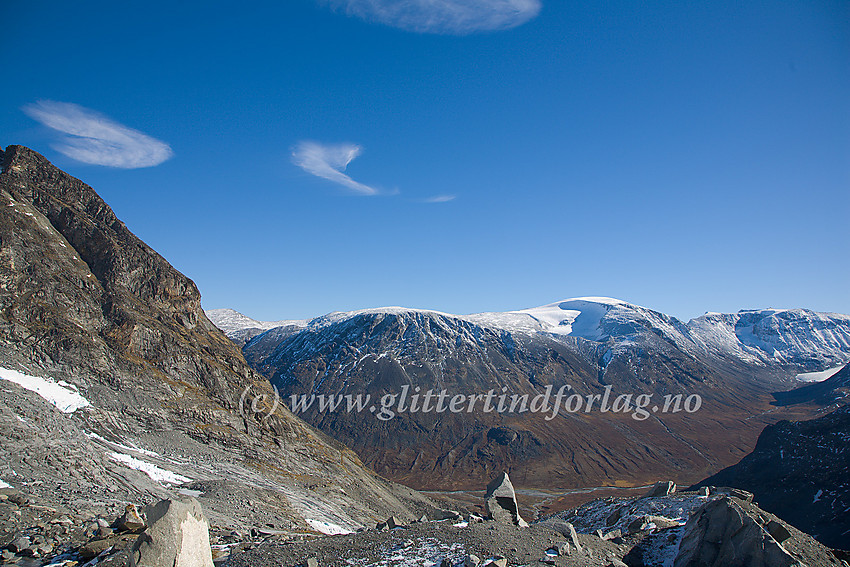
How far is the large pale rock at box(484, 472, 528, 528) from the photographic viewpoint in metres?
22.8

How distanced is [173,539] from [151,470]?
118ft

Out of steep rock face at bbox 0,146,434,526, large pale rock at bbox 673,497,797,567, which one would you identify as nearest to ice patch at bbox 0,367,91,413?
steep rock face at bbox 0,146,434,526

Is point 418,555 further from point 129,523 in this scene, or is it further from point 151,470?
point 151,470

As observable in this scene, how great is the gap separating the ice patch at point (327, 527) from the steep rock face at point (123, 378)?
2.12 metres

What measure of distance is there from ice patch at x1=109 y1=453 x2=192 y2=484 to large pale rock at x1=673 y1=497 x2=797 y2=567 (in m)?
40.4

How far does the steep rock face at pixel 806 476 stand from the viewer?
46.4m

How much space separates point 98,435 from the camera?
40.5 metres

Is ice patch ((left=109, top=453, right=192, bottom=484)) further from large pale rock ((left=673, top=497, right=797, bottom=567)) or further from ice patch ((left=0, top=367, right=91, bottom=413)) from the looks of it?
large pale rock ((left=673, top=497, right=797, bottom=567))

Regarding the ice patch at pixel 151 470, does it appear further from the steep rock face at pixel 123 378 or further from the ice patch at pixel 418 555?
the ice patch at pixel 418 555

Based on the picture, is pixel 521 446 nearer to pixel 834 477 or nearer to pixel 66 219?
pixel 834 477

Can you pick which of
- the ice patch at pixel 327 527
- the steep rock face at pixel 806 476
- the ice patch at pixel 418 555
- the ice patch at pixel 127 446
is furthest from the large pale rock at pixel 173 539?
the steep rock face at pixel 806 476

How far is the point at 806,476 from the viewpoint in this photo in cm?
5625

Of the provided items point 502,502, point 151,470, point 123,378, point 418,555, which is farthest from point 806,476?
point 123,378

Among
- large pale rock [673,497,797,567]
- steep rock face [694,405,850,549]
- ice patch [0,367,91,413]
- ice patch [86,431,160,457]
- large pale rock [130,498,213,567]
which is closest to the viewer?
large pale rock [130,498,213,567]
